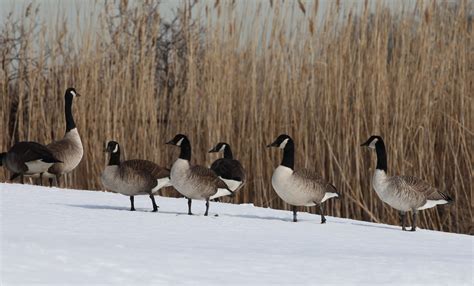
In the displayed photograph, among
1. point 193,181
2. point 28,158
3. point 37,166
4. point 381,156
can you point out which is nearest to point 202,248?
point 193,181

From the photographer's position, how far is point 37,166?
22.4ft

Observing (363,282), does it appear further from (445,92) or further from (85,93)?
(85,93)

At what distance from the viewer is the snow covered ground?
10.1 feet

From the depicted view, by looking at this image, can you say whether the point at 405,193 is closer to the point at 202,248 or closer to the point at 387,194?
the point at 387,194

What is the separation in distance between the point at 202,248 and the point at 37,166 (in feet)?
11.0

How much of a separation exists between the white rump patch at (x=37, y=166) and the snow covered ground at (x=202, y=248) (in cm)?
78

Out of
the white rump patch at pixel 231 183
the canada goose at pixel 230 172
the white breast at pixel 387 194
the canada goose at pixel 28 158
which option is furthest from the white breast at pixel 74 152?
the white breast at pixel 387 194

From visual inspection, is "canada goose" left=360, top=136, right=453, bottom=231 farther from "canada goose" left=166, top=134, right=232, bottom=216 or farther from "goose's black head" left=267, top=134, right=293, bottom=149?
"canada goose" left=166, top=134, right=232, bottom=216

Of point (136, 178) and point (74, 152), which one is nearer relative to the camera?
→ point (136, 178)

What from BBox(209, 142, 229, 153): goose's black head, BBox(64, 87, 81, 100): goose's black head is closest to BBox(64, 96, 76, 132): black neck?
BBox(64, 87, 81, 100): goose's black head

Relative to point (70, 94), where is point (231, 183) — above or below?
below

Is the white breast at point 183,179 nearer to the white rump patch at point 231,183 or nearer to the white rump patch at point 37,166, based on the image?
the white rump patch at point 231,183

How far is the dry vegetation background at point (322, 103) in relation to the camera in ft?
22.2

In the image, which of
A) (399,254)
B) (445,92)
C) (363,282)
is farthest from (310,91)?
(363,282)
